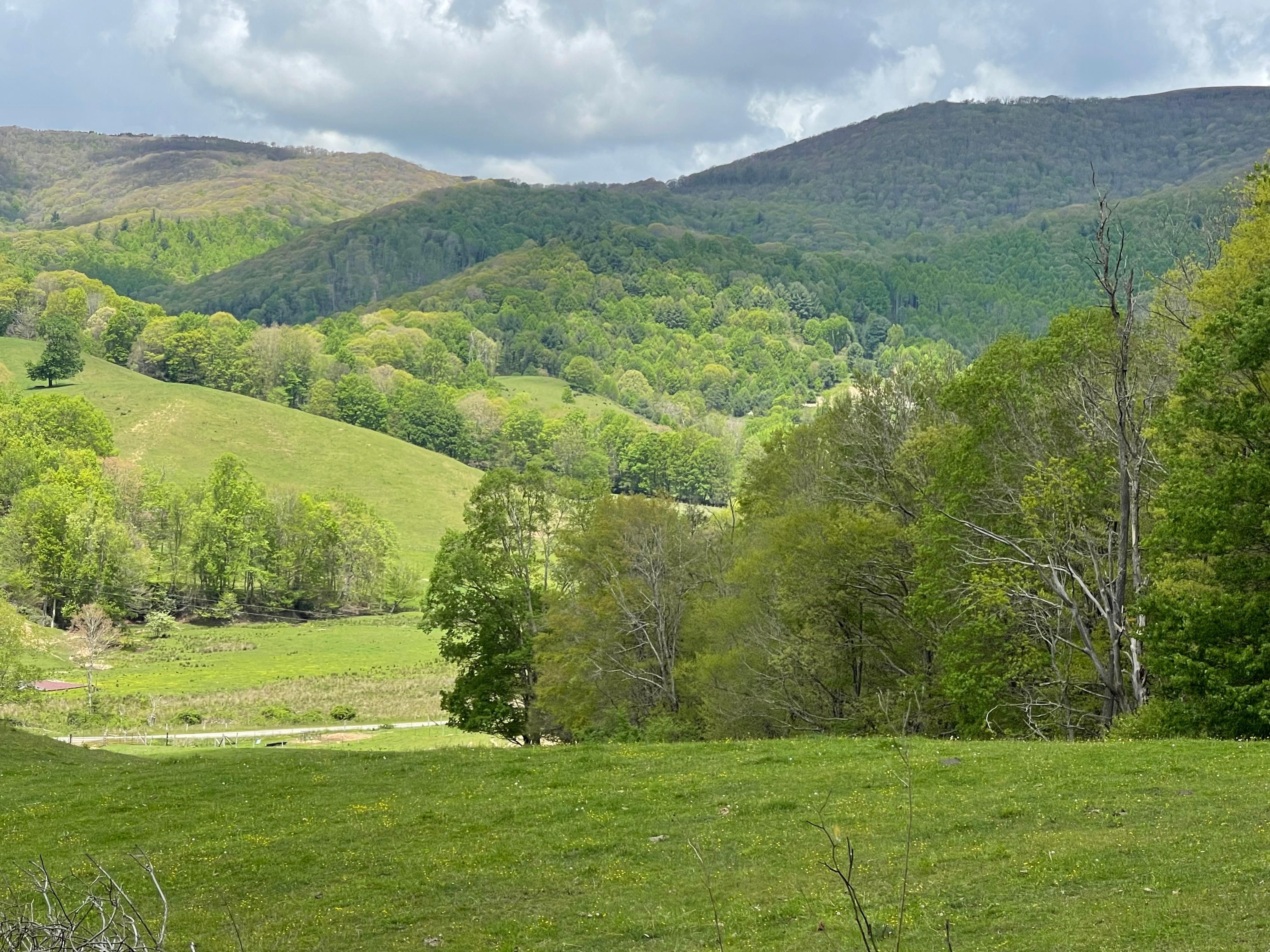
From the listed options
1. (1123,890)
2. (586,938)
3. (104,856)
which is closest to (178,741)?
(104,856)

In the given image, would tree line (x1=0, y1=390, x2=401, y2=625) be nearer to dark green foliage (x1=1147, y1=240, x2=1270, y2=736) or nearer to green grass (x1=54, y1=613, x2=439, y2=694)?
green grass (x1=54, y1=613, x2=439, y2=694)

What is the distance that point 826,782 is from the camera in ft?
65.6

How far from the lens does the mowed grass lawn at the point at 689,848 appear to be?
12.1 meters

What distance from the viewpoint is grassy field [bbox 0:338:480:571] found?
160 metres

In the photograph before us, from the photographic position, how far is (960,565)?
31.2 metres

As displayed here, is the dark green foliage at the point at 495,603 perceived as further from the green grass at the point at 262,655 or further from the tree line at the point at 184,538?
the tree line at the point at 184,538

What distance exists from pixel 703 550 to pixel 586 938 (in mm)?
35586

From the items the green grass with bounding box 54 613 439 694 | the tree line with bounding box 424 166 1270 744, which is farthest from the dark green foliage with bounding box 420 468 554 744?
the green grass with bounding box 54 613 439 694

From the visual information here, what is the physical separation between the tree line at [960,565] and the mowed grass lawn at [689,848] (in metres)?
2.69

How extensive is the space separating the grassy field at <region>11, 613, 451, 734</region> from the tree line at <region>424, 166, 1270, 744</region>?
13313 mm

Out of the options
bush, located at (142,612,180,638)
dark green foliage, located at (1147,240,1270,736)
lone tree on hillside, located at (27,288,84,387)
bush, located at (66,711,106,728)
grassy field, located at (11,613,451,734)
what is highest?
lone tree on hillside, located at (27,288,84,387)

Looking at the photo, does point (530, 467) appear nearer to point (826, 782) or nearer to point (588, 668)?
point (588, 668)

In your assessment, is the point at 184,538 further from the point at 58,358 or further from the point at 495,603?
the point at 495,603

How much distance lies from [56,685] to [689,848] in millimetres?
75215
